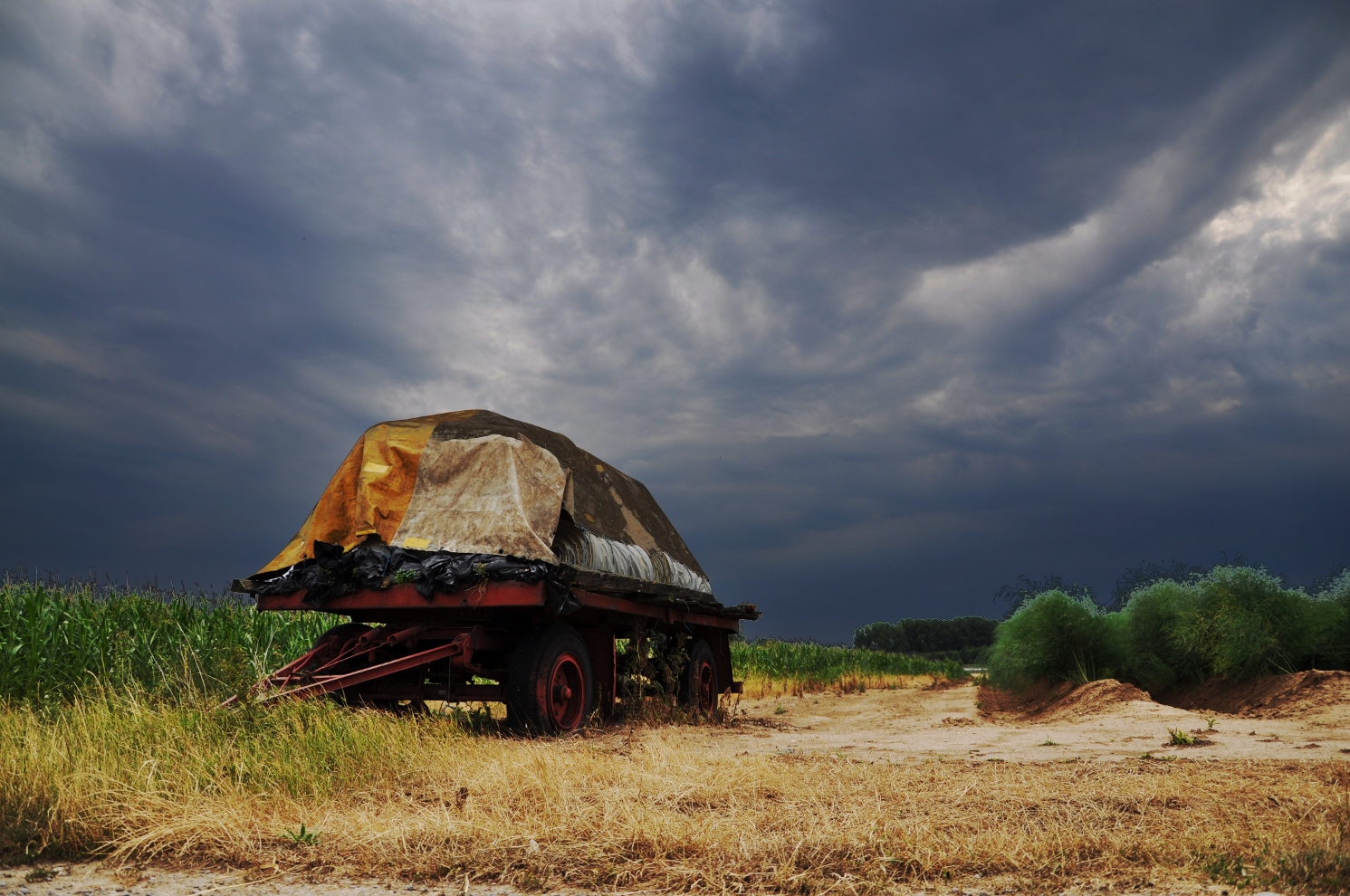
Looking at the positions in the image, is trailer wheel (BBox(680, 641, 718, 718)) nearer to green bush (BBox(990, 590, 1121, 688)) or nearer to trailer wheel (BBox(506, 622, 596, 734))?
trailer wheel (BBox(506, 622, 596, 734))

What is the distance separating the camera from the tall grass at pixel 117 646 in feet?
30.2

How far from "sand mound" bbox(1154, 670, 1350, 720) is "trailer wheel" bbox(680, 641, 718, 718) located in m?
7.85

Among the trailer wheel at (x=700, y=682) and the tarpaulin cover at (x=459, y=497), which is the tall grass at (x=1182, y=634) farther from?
the tarpaulin cover at (x=459, y=497)

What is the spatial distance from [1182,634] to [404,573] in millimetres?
13430

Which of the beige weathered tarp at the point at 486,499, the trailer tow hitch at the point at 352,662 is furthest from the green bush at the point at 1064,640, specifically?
the trailer tow hitch at the point at 352,662

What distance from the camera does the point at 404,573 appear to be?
8469mm

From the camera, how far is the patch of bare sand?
8484 mm

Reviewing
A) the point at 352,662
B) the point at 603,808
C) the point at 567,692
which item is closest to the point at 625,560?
the point at 567,692

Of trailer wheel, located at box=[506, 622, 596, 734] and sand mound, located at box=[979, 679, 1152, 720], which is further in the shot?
sand mound, located at box=[979, 679, 1152, 720]

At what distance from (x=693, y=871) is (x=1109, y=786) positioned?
10.5ft

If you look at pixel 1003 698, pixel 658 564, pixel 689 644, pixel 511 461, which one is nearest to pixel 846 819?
pixel 511 461

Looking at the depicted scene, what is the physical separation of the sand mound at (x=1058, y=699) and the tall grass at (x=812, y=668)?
20.0ft

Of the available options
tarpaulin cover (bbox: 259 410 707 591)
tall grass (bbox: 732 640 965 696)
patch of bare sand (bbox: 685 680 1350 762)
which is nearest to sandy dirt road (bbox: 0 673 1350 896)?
patch of bare sand (bbox: 685 680 1350 762)

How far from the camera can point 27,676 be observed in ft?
33.1
